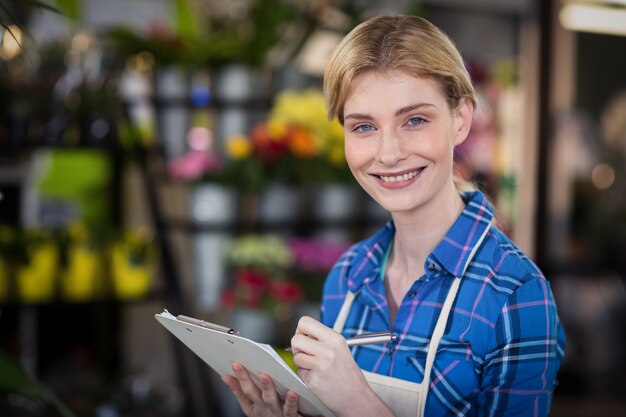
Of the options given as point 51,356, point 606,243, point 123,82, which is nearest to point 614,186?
point 606,243

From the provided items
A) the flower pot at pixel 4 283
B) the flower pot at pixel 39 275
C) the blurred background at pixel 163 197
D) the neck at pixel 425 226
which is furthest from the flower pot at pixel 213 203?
the neck at pixel 425 226

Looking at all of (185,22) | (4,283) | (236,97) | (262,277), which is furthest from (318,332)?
(185,22)

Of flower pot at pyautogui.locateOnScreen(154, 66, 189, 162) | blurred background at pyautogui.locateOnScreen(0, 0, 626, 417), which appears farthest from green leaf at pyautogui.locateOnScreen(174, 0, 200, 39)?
flower pot at pyautogui.locateOnScreen(154, 66, 189, 162)

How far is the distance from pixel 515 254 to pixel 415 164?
0.20 m

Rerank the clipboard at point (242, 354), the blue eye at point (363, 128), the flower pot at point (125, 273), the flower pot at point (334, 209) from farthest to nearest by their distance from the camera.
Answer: the flower pot at point (334, 209) → the flower pot at point (125, 273) → the blue eye at point (363, 128) → the clipboard at point (242, 354)

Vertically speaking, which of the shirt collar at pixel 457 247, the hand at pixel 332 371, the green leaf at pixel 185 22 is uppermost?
the green leaf at pixel 185 22

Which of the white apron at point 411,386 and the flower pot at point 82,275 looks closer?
the white apron at point 411,386

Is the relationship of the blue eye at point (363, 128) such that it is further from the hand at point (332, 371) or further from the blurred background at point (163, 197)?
the blurred background at point (163, 197)

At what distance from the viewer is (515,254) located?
1225 millimetres

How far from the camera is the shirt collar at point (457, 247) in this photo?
4.04ft

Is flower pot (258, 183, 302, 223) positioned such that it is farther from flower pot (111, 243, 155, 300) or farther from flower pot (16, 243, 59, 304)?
flower pot (16, 243, 59, 304)

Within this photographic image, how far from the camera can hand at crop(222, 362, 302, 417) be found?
3.96 ft

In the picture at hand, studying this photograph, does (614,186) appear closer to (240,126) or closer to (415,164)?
(240,126)

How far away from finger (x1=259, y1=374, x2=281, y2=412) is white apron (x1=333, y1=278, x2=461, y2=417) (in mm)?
139
